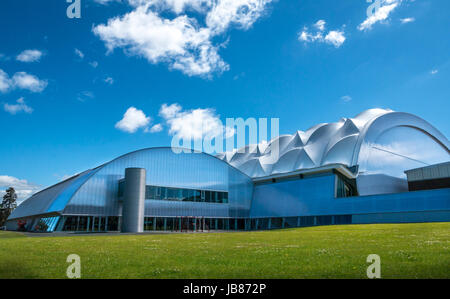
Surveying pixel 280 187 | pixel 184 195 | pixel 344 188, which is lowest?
pixel 184 195

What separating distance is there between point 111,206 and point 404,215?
37.0m

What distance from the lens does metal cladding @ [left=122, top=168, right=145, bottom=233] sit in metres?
43.4

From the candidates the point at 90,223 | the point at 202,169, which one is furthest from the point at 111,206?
the point at 202,169

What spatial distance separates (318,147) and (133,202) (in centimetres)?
3076

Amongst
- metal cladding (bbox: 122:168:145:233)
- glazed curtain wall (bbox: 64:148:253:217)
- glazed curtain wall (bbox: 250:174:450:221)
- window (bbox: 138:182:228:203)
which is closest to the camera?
glazed curtain wall (bbox: 250:174:450:221)

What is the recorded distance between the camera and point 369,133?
50625mm

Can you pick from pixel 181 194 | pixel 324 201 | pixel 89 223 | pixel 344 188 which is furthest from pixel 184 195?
pixel 344 188

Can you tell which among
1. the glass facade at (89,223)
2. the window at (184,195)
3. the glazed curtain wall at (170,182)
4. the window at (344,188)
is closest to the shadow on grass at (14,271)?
the glass facade at (89,223)

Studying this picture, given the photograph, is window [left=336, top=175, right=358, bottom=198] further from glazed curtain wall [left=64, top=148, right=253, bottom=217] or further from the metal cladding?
the metal cladding

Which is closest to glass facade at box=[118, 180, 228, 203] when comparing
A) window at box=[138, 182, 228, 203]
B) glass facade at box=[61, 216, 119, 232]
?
window at box=[138, 182, 228, 203]

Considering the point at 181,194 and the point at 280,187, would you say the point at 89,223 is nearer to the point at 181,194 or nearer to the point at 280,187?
the point at 181,194

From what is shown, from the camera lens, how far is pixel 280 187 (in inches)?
2208

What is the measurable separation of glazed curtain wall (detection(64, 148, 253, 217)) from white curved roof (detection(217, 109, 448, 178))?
5.61 m

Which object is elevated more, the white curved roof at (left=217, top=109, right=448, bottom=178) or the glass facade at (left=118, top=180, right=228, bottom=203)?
the white curved roof at (left=217, top=109, right=448, bottom=178)
